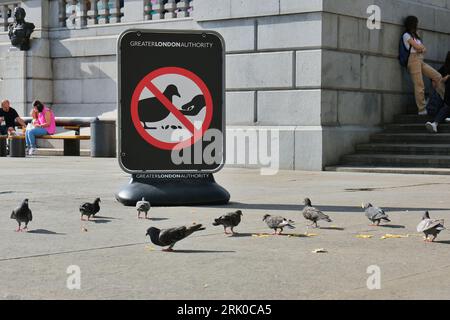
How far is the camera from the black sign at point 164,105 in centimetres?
1123

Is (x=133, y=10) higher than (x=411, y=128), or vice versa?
(x=133, y=10)

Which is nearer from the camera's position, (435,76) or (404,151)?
(404,151)

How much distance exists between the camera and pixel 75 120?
1003 inches

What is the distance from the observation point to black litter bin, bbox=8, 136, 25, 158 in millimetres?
23406

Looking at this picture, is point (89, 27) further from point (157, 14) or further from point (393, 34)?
point (393, 34)

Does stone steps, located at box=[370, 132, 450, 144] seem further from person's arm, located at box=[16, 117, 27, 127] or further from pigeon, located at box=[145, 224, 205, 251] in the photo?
pigeon, located at box=[145, 224, 205, 251]

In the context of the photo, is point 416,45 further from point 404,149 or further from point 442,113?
point 404,149

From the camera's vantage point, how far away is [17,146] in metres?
23.5

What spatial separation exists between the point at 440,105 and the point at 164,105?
952 cm

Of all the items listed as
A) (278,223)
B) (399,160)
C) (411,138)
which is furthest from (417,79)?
(278,223)

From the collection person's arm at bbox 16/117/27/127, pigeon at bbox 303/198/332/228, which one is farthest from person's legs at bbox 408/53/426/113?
pigeon at bbox 303/198/332/228

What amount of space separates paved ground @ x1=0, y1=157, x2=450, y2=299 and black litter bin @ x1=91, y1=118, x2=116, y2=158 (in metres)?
9.88

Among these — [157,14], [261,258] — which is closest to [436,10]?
[157,14]

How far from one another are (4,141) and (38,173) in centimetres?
794
